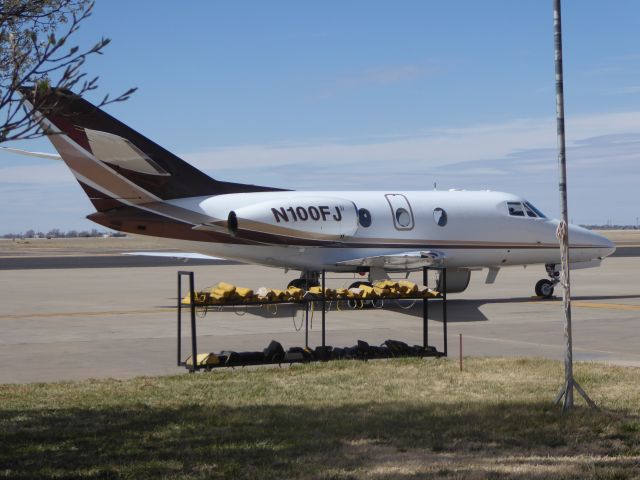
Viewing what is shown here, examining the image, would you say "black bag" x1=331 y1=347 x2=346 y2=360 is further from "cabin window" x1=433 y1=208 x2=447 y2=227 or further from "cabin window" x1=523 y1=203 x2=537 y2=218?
"cabin window" x1=523 y1=203 x2=537 y2=218

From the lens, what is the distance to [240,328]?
67.1ft

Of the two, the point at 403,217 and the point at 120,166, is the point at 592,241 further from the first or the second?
the point at 120,166

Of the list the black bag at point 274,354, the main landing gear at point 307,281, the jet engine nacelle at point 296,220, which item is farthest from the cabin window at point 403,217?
the black bag at point 274,354

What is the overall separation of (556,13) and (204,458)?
6041mm

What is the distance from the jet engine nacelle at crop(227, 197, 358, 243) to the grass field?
1247 cm

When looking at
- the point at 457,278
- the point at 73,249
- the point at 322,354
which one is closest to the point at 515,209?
the point at 457,278

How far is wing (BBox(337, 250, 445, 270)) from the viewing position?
2692cm

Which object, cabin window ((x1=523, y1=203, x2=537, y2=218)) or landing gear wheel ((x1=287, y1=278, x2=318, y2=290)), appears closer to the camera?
landing gear wheel ((x1=287, y1=278, x2=318, y2=290))

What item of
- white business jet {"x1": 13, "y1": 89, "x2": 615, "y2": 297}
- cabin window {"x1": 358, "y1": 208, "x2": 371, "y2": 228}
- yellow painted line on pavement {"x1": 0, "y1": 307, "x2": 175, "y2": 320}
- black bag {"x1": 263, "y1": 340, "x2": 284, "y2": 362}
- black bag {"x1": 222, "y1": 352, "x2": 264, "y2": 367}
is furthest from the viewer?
cabin window {"x1": 358, "y1": 208, "x2": 371, "y2": 228}

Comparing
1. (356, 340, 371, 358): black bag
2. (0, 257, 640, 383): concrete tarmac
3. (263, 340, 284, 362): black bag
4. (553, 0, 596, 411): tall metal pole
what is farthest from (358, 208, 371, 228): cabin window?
(553, 0, 596, 411): tall metal pole

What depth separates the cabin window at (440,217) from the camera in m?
28.3

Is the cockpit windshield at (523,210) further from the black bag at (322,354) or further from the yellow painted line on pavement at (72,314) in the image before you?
the black bag at (322,354)

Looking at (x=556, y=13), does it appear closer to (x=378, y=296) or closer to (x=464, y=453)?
(x=464, y=453)

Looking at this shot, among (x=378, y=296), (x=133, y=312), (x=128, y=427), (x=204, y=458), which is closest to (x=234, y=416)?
(x=128, y=427)
